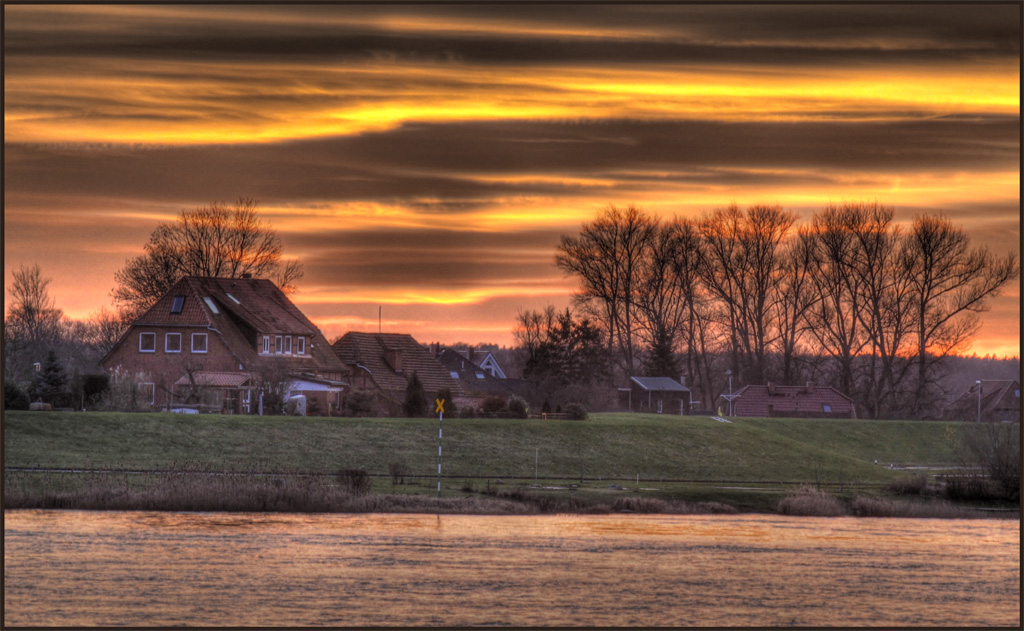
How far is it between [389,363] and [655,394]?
2545 cm

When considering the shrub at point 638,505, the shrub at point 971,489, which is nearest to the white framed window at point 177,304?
the shrub at point 638,505

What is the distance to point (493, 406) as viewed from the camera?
69.0m

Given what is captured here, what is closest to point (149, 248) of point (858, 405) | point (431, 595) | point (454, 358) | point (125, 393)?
point (125, 393)

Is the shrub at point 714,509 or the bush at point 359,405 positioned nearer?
the shrub at point 714,509

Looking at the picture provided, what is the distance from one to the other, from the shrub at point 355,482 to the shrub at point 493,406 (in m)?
22.4

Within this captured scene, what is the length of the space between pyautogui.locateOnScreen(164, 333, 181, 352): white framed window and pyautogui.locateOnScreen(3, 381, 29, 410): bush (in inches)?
575

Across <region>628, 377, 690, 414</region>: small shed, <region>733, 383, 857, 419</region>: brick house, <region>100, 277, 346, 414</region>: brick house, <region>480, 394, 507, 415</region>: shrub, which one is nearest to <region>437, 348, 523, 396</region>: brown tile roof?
<region>628, 377, 690, 414</region>: small shed

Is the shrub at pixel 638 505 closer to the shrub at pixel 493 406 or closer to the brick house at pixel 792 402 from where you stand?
the shrub at pixel 493 406

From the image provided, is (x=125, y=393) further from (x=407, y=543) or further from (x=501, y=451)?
(x=407, y=543)

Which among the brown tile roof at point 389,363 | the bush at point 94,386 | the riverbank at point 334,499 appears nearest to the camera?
the riverbank at point 334,499

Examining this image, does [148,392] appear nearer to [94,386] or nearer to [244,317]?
[94,386]

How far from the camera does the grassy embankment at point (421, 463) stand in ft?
143

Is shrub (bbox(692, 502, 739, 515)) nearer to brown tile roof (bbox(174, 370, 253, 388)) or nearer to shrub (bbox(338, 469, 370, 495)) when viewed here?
shrub (bbox(338, 469, 370, 495))

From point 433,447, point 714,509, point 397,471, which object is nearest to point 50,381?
point 433,447
